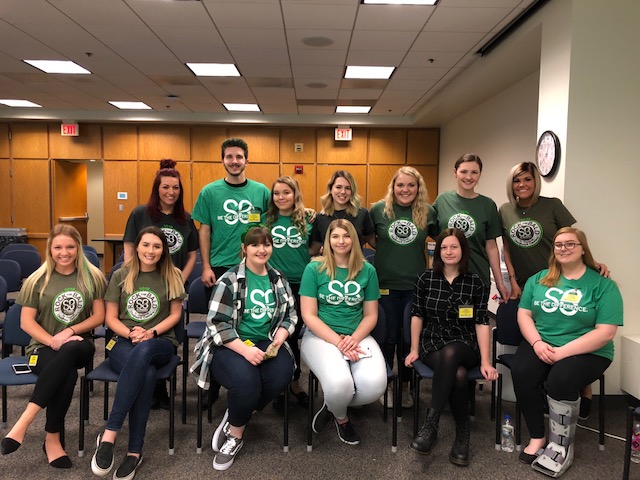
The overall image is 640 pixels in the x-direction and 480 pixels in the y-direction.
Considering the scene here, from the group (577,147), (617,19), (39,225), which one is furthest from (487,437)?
(39,225)

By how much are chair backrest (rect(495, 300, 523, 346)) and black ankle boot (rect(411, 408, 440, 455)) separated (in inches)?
32.0

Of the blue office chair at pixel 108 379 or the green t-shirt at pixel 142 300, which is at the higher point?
the green t-shirt at pixel 142 300

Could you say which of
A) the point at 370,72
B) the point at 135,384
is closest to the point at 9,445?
the point at 135,384

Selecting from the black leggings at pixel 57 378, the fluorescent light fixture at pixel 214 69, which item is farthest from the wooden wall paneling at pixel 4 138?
the black leggings at pixel 57 378

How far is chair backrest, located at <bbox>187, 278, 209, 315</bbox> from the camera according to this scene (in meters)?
3.39

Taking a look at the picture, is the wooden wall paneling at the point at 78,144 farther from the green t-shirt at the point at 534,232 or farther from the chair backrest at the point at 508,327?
the chair backrest at the point at 508,327

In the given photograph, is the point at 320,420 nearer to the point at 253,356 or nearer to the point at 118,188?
the point at 253,356

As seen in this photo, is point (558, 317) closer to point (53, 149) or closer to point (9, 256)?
point (9, 256)

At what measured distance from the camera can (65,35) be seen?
4.45 meters

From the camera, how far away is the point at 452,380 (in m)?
2.46

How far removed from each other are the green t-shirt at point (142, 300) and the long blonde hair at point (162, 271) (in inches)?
1.0

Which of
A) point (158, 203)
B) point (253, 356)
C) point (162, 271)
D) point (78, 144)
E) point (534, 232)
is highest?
point (78, 144)

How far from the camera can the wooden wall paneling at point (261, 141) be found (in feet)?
29.4

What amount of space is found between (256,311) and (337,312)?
492 mm
